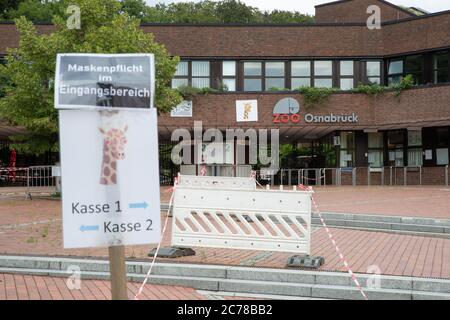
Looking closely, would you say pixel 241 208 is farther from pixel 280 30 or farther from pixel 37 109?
pixel 280 30

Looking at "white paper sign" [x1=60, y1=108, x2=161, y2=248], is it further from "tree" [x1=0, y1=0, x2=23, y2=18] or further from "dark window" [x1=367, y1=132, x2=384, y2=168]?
"tree" [x1=0, y1=0, x2=23, y2=18]

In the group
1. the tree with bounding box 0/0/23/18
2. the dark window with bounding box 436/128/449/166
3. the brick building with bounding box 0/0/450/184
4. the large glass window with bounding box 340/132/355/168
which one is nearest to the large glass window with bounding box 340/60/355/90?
the brick building with bounding box 0/0/450/184

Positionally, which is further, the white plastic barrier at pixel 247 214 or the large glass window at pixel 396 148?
the large glass window at pixel 396 148

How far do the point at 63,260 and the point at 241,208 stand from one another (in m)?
2.70

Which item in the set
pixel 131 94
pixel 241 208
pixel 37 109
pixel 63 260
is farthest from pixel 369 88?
pixel 131 94

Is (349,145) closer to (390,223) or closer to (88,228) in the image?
(390,223)

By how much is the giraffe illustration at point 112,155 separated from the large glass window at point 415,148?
27194mm

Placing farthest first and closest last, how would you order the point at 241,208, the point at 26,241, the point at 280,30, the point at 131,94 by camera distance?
the point at 280,30
the point at 26,241
the point at 241,208
the point at 131,94

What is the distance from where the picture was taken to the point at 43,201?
62.2ft

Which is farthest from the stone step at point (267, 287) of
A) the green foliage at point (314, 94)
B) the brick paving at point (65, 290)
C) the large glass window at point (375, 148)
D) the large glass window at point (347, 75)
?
the large glass window at point (347, 75)

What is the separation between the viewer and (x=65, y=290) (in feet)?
22.4

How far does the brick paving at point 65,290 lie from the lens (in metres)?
6.49

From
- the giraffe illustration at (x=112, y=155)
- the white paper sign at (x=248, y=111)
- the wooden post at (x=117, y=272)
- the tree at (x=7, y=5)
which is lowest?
the wooden post at (x=117, y=272)

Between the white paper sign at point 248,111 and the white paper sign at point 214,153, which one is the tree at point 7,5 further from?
the white paper sign at point 214,153
